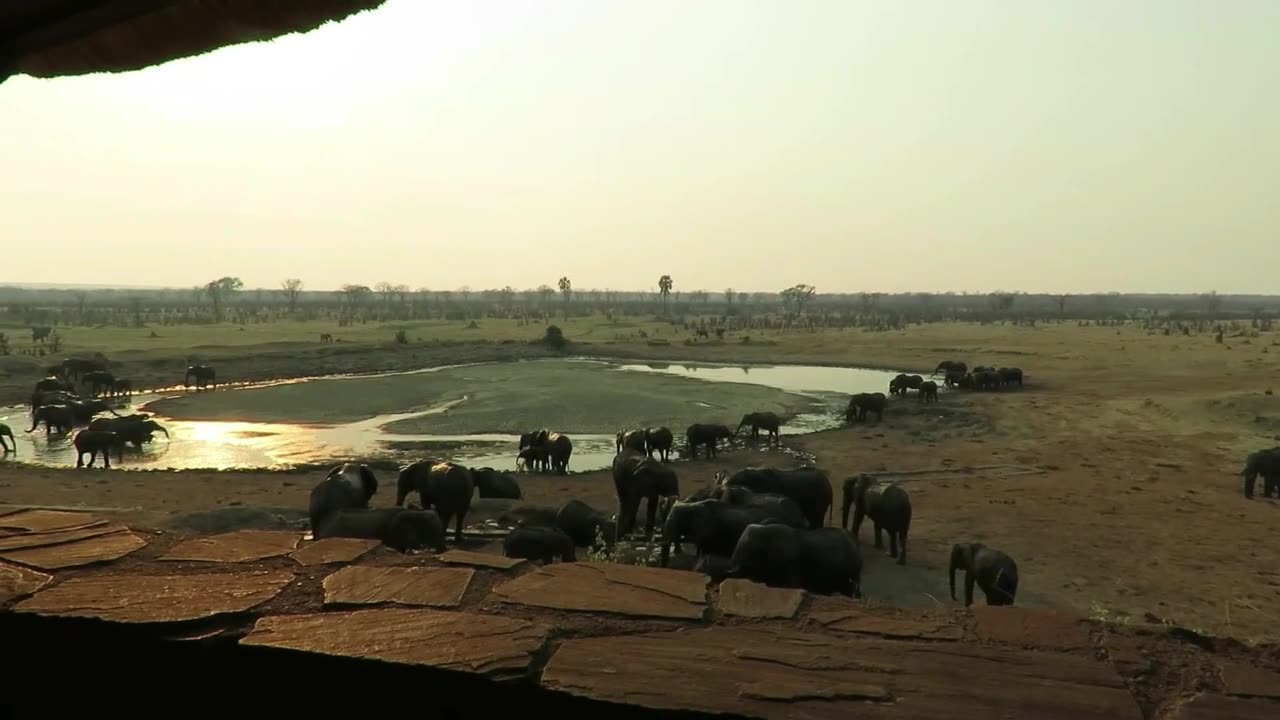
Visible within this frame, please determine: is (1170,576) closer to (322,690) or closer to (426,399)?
(322,690)

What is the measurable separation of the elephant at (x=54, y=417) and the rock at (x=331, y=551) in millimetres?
24765

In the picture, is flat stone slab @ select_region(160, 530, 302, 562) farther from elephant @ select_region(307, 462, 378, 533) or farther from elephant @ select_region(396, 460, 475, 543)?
elephant @ select_region(396, 460, 475, 543)

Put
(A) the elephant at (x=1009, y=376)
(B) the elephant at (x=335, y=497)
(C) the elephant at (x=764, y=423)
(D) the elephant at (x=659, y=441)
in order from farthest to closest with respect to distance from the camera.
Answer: (A) the elephant at (x=1009, y=376) → (C) the elephant at (x=764, y=423) → (D) the elephant at (x=659, y=441) → (B) the elephant at (x=335, y=497)

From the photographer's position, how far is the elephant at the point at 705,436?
65.2ft

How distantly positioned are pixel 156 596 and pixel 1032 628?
242cm

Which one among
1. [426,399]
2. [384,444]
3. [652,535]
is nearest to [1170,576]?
[652,535]

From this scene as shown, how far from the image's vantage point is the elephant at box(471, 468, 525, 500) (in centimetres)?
1477

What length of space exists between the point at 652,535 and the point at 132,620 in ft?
35.9

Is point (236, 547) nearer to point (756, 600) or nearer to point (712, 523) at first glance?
point (756, 600)

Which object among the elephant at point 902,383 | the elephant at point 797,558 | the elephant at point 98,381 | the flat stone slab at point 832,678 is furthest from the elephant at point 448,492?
the elephant at point 902,383

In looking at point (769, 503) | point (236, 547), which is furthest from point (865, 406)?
point (236, 547)

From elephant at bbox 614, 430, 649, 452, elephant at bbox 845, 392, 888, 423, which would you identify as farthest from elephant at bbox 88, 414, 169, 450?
elephant at bbox 845, 392, 888, 423

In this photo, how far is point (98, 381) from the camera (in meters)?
29.0

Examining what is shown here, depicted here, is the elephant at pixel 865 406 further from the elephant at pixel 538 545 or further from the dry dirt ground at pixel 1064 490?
the elephant at pixel 538 545
